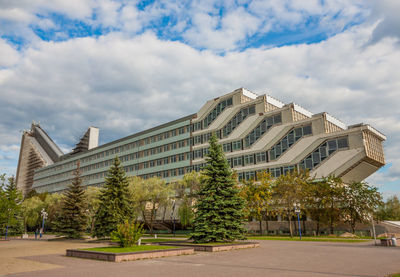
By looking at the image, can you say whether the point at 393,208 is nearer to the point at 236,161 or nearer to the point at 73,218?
the point at 236,161

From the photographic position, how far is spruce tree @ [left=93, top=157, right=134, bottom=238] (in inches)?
1401

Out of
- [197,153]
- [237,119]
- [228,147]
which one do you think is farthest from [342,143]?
[197,153]

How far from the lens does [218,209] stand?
26906mm

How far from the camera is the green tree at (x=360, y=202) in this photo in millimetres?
39594

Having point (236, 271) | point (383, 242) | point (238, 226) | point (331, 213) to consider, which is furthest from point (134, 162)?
point (236, 271)

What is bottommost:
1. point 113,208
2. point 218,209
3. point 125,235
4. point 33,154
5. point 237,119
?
point 125,235

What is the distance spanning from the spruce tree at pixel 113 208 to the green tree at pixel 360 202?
88.1ft

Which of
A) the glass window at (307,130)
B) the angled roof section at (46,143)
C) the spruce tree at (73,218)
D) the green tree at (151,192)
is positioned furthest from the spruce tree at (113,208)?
the angled roof section at (46,143)

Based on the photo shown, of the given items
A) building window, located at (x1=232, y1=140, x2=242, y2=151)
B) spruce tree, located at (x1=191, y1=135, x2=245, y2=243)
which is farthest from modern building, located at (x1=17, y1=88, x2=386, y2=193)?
spruce tree, located at (x1=191, y1=135, x2=245, y2=243)

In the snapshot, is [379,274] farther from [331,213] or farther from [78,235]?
[78,235]

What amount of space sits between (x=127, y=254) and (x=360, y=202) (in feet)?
106

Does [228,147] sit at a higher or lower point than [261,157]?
higher

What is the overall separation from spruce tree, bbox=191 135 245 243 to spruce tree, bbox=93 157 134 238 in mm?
12538

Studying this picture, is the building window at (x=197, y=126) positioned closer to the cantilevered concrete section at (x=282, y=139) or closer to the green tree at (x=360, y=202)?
the cantilevered concrete section at (x=282, y=139)
